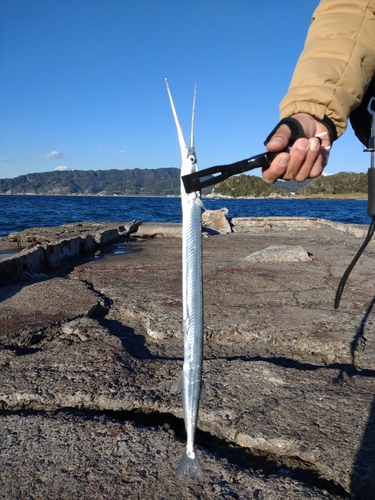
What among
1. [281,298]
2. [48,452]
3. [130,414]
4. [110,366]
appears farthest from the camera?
[281,298]

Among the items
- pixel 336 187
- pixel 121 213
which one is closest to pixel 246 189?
pixel 336 187

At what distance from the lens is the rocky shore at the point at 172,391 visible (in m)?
1.40

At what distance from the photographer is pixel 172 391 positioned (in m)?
1.92

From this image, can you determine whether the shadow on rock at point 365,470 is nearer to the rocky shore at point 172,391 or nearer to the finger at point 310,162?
the rocky shore at point 172,391

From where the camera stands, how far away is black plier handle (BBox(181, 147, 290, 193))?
3.35ft

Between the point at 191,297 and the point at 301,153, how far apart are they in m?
0.53

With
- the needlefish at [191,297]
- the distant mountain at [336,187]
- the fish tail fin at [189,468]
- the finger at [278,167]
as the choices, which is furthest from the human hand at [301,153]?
the distant mountain at [336,187]

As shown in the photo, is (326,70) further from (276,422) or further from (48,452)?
(48,452)

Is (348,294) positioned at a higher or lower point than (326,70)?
lower

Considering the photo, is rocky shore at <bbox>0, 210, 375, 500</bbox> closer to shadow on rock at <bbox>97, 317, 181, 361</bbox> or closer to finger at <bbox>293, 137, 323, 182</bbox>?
shadow on rock at <bbox>97, 317, 181, 361</bbox>

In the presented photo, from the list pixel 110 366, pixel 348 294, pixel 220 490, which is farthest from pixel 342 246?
pixel 220 490

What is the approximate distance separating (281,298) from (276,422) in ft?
6.05

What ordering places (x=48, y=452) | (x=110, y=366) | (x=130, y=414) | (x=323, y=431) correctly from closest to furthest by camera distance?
1. (x=48, y=452)
2. (x=323, y=431)
3. (x=130, y=414)
4. (x=110, y=366)

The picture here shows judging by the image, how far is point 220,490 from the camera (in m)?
1.33
